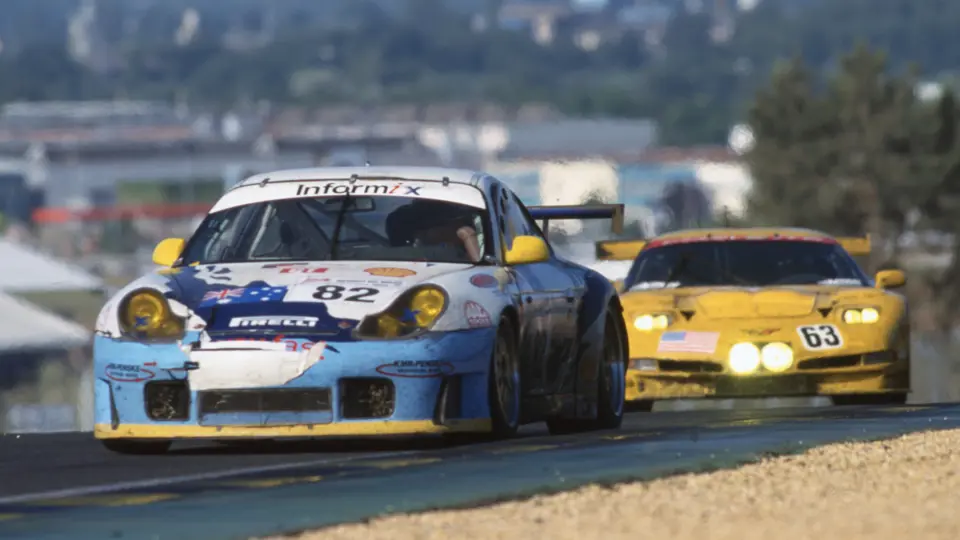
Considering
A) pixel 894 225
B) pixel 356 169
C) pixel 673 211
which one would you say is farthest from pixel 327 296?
pixel 673 211

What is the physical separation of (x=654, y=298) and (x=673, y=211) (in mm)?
162515

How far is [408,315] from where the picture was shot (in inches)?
427

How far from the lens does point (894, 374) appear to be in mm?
15781

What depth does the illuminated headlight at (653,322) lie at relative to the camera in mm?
15883

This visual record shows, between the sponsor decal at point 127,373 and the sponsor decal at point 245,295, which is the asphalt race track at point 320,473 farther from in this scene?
the sponsor decal at point 245,295

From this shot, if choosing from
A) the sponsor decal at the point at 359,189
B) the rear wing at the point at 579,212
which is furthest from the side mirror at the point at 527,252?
the rear wing at the point at 579,212

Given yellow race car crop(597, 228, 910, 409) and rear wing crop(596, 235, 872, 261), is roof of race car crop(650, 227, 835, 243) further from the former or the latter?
yellow race car crop(597, 228, 910, 409)

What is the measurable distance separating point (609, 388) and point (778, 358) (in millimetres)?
2839

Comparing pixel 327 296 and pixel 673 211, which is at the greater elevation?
pixel 327 296

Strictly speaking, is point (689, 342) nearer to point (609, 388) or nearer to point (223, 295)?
point (609, 388)

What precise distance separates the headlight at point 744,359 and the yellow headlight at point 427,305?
4.97 metres

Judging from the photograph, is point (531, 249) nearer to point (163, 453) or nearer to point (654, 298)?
point (163, 453)

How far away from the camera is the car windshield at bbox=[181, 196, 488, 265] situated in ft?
38.4

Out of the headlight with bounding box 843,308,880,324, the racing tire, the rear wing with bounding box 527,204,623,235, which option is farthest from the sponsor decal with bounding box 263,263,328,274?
the headlight with bounding box 843,308,880,324
